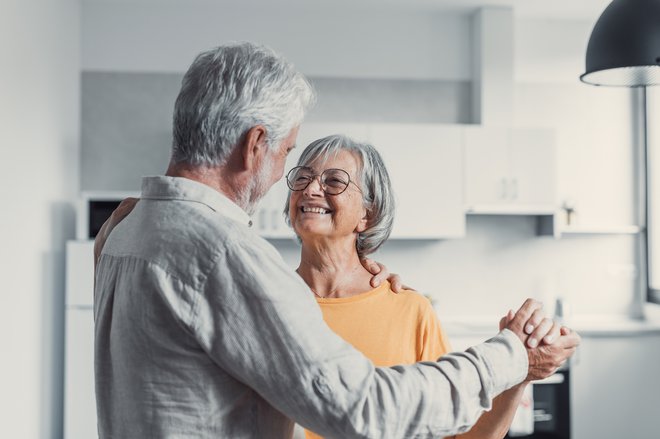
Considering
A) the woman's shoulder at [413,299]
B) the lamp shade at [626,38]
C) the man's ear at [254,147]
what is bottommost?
the woman's shoulder at [413,299]

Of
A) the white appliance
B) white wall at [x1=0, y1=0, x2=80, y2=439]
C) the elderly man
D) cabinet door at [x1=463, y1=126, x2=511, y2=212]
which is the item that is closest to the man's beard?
the elderly man

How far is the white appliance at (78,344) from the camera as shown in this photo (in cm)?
408

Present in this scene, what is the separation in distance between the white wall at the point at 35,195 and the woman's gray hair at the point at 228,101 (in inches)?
104

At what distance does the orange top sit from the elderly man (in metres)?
0.44

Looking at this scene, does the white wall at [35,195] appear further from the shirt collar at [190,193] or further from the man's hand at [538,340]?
the man's hand at [538,340]

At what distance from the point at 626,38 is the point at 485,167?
2.20m

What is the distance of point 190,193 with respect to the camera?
106 cm

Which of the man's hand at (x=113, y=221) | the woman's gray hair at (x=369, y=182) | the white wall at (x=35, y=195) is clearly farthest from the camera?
the white wall at (x=35, y=195)

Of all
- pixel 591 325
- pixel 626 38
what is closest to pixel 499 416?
pixel 626 38

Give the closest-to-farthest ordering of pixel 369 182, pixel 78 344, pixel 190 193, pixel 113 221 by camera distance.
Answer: pixel 190 193 < pixel 113 221 < pixel 369 182 < pixel 78 344

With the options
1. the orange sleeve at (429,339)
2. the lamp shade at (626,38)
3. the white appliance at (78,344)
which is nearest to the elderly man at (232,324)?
the orange sleeve at (429,339)

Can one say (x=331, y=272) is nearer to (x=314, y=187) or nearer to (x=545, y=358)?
(x=314, y=187)

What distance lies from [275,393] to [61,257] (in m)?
3.78

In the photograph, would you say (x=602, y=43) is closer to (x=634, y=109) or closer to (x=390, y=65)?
(x=390, y=65)
